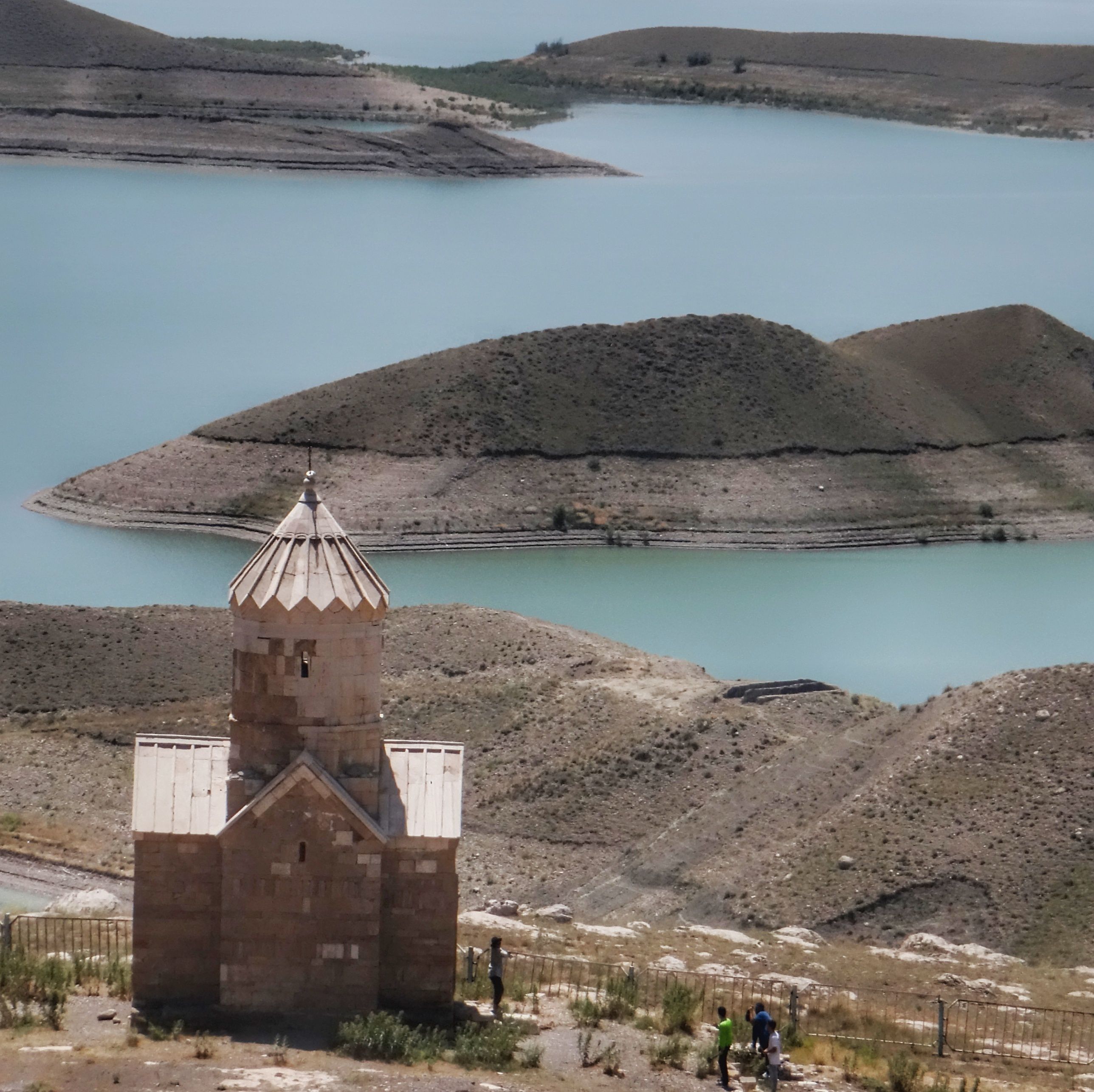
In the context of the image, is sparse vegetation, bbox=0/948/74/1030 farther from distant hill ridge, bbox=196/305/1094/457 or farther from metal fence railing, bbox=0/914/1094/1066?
distant hill ridge, bbox=196/305/1094/457

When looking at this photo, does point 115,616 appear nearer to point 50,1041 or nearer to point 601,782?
point 601,782

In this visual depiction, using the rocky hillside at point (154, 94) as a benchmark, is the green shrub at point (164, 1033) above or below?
below

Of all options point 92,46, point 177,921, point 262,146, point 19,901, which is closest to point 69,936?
point 177,921

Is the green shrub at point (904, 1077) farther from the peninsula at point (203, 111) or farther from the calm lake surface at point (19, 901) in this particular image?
the peninsula at point (203, 111)

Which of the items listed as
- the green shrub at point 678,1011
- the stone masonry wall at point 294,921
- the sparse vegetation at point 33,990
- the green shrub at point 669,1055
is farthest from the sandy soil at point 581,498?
the green shrub at point 669,1055

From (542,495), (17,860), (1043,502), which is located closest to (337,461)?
(542,495)

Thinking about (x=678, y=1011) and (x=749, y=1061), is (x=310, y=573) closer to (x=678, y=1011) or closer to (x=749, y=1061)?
(x=678, y=1011)
